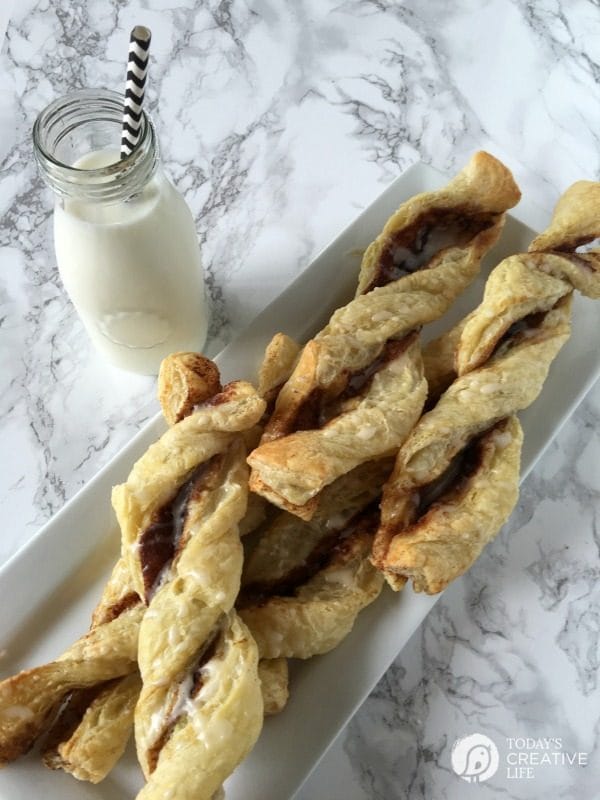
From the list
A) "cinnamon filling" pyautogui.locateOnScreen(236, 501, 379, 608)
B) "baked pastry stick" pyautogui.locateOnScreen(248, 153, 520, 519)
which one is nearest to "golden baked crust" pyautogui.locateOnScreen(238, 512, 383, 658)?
"cinnamon filling" pyautogui.locateOnScreen(236, 501, 379, 608)

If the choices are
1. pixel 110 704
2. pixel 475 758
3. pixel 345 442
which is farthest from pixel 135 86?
pixel 475 758

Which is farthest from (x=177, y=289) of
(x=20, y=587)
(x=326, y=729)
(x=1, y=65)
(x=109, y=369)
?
(x=1, y=65)

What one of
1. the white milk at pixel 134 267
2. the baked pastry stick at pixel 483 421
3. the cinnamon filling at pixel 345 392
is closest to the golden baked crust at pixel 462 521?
the baked pastry stick at pixel 483 421

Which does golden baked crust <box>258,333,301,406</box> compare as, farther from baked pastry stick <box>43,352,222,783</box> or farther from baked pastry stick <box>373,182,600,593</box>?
baked pastry stick <box>373,182,600,593</box>

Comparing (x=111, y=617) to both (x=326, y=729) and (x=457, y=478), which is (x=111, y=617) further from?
(x=457, y=478)

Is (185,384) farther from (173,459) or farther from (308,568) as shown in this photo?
(308,568)

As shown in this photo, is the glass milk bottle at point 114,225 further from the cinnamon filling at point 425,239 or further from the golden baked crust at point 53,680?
the golden baked crust at point 53,680

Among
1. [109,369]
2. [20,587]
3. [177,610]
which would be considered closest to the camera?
[177,610]
